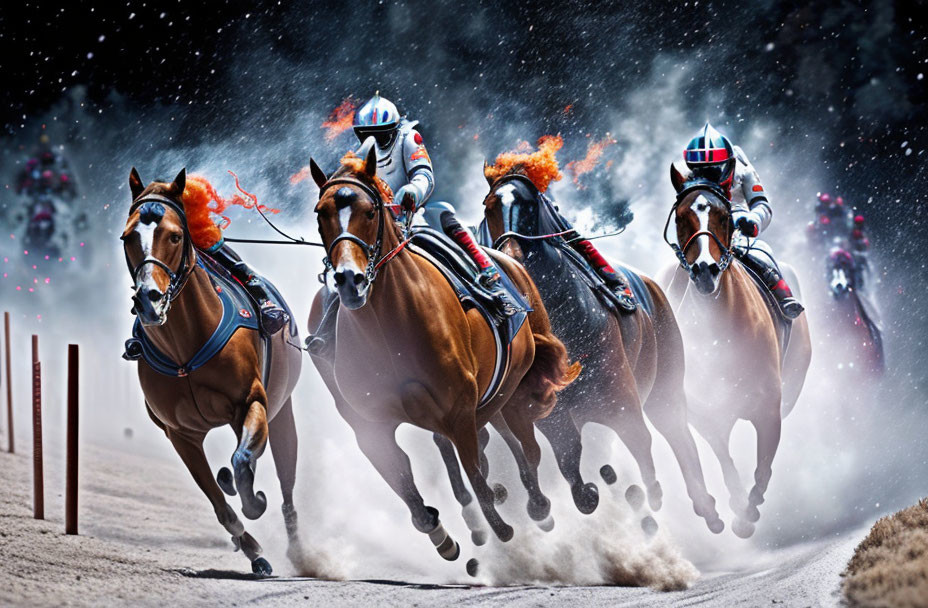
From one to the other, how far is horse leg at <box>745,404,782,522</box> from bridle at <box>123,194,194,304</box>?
494 cm

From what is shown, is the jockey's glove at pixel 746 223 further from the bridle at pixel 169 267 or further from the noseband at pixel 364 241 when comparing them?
the bridle at pixel 169 267

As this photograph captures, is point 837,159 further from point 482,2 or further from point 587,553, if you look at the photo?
point 587,553

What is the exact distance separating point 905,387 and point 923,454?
2.72 ft

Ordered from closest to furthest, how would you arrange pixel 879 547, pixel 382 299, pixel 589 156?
pixel 382 299
pixel 879 547
pixel 589 156

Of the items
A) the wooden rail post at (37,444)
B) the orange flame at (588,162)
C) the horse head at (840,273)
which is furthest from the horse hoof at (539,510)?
the horse head at (840,273)

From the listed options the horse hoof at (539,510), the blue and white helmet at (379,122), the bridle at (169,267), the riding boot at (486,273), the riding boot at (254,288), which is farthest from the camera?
the horse hoof at (539,510)

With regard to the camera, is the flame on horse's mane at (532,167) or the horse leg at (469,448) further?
the flame on horse's mane at (532,167)

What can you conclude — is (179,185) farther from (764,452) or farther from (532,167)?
(764,452)

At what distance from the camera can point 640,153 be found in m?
12.3

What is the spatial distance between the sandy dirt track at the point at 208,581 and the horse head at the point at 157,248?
5.36ft

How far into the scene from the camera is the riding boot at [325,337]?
7633 millimetres

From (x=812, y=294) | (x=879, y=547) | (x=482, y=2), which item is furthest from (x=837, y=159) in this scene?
(x=879, y=547)

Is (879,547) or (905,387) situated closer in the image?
(879,547)

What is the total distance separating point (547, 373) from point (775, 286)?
2.67m
